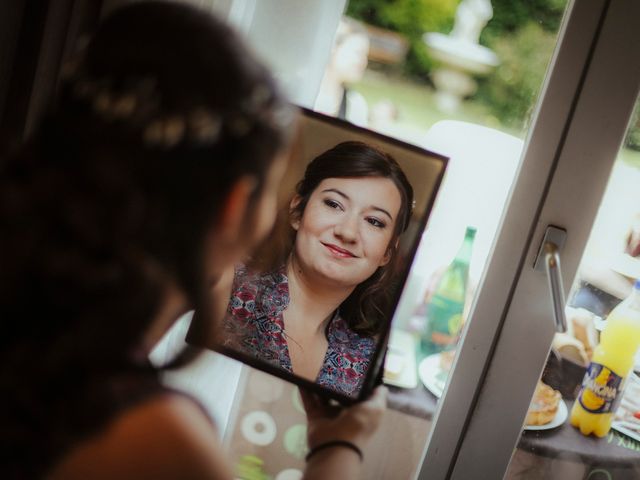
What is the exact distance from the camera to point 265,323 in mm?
1036

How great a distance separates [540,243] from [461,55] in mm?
332

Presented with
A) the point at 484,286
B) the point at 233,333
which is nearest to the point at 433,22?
the point at 484,286

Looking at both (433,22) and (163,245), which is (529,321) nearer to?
(433,22)

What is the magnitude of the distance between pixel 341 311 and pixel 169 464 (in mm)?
419

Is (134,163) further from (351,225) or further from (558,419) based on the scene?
(558,419)

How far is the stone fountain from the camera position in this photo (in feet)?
3.37

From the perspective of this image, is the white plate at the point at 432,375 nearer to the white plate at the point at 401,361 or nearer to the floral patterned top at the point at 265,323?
the white plate at the point at 401,361

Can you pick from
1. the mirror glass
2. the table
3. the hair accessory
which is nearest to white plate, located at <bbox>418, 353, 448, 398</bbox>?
the table

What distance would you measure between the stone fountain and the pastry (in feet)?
1.63

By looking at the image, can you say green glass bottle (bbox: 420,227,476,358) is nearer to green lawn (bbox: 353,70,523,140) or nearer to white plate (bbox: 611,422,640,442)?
A: green lawn (bbox: 353,70,523,140)

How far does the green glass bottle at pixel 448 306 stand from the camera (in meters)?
1.07

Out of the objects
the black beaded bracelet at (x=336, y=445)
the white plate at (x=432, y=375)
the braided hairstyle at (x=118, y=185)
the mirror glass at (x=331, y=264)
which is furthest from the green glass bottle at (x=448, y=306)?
the braided hairstyle at (x=118, y=185)

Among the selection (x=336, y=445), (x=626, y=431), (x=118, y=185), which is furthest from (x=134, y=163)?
(x=626, y=431)

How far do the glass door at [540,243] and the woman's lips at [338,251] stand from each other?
0.24m
